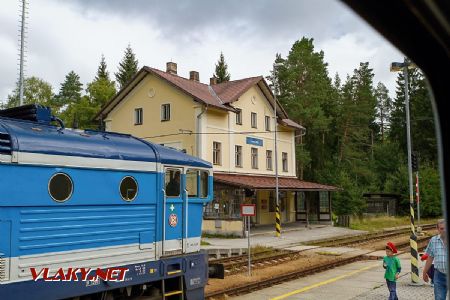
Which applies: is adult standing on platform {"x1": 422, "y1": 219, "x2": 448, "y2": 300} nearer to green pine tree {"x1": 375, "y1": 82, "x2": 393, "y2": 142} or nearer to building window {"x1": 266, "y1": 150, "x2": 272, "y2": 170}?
building window {"x1": 266, "y1": 150, "x2": 272, "y2": 170}

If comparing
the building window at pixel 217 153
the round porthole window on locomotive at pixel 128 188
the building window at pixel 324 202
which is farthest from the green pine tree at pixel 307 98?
the round porthole window on locomotive at pixel 128 188

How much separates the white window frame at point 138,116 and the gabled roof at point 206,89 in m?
1.50

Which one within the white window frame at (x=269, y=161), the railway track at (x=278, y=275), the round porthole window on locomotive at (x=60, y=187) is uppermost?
the white window frame at (x=269, y=161)

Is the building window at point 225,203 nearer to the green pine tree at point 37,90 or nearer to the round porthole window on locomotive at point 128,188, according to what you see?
the round porthole window on locomotive at point 128,188

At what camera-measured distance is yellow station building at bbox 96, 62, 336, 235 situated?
95.1ft

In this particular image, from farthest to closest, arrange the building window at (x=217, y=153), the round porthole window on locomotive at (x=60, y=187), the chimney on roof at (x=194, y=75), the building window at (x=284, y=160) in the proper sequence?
the building window at (x=284, y=160) → the chimney on roof at (x=194, y=75) → the building window at (x=217, y=153) → the round porthole window on locomotive at (x=60, y=187)

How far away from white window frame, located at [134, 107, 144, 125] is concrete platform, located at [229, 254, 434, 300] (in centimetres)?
2101

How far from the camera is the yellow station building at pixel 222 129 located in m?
29.0

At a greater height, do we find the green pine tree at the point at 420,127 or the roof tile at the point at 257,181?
the green pine tree at the point at 420,127

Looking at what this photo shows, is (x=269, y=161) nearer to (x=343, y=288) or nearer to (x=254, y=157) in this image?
(x=254, y=157)

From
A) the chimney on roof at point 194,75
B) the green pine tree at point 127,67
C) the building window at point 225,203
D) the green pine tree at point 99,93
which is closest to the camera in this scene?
the building window at point 225,203

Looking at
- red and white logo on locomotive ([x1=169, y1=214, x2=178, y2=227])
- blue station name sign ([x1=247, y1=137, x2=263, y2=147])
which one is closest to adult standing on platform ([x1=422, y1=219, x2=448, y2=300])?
red and white logo on locomotive ([x1=169, y1=214, x2=178, y2=227])

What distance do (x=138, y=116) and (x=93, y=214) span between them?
88.5 ft

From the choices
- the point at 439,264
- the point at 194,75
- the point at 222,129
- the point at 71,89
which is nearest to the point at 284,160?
the point at 222,129
